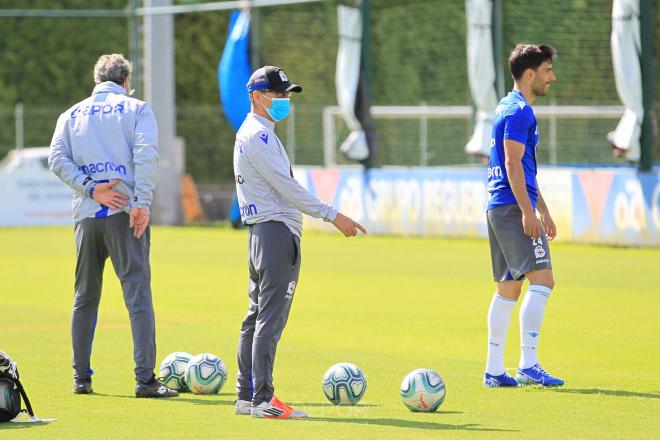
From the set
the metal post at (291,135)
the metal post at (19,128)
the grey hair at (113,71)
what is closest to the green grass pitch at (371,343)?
the grey hair at (113,71)

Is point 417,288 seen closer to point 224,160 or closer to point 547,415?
point 547,415

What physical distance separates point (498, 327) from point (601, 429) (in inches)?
70.3

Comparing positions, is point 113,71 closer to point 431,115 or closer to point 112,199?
point 112,199

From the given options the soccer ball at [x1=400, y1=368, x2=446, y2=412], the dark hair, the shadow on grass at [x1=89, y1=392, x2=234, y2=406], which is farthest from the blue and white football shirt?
the shadow on grass at [x1=89, y1=392, x2=234, y2=406]

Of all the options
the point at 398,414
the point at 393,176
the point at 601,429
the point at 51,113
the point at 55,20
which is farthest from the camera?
the point at 55,20

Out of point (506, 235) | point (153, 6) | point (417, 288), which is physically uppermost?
point (153, 6)

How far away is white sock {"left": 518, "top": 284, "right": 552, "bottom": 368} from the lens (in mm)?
9698

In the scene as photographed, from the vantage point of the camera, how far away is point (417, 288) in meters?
17.3

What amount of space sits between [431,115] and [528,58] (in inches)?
1031

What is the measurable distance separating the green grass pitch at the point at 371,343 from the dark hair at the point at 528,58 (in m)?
2.16

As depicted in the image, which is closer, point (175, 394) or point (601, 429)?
point (601, 429)

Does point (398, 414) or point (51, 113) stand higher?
point (51, 113)

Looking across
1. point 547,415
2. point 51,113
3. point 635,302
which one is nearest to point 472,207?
point 635,302

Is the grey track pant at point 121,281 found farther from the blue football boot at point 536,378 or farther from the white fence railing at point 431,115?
the white fence railing at point 431,115
